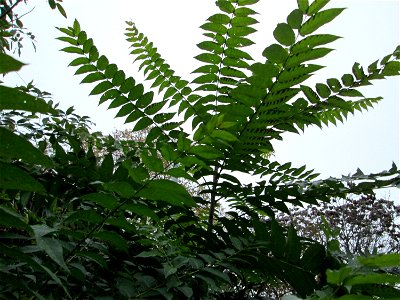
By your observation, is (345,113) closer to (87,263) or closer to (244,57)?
(244,57)

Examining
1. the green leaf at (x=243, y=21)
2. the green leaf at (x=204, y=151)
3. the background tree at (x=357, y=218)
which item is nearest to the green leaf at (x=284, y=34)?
the green leaf at (x=243, y=21)

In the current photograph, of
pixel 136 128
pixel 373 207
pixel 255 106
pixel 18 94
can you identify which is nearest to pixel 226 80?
pixel 255 106

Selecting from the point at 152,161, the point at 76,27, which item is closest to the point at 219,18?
the point at 76,27

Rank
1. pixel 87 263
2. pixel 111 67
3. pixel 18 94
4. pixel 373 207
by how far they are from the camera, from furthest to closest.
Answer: pixel 373 207, pixel 111 67, pixel 87 263, pixel 18 94

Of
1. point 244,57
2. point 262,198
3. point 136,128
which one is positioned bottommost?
point 262,198

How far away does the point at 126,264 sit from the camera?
1.27 m

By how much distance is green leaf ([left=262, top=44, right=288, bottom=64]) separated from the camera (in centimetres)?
130

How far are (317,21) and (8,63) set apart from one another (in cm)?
106

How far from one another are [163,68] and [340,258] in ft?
3.66

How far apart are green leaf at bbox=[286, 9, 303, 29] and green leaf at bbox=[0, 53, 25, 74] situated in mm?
1019

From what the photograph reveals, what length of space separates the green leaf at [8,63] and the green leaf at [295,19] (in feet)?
3.34

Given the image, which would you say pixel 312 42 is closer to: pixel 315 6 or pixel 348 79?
pixel 315 6

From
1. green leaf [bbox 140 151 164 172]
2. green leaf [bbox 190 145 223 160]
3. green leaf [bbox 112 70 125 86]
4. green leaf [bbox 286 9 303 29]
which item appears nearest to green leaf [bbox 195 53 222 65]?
green leaf [bbox 112 70 125 86]

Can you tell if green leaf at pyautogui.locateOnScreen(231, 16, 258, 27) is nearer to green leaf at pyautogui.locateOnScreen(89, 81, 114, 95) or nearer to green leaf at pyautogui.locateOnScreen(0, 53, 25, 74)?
green leaf at pyautogui.locateOnScreen(89, 81, 114, 95)
